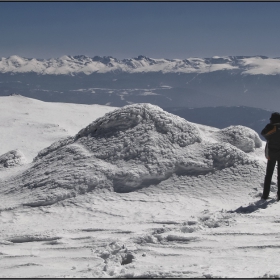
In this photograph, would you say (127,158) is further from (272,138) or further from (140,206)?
(272,138)

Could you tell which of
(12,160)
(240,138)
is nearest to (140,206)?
(240,138)

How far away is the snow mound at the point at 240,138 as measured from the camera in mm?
10181

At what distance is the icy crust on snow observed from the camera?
26.2 feet

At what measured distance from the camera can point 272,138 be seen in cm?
641

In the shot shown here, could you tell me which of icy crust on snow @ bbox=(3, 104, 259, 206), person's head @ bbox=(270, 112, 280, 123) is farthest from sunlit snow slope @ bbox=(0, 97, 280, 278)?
person's head @ bbox=(270, 112, 280, 123)

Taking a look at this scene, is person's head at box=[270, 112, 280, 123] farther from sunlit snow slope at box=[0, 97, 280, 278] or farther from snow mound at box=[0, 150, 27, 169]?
snow mound at box=[0, 150, 27, 169]

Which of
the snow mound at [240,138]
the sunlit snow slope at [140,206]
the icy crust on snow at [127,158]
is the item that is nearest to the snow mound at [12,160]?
the sunlit snow slope at [140,206]

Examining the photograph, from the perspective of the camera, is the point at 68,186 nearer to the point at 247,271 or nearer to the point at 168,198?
the point at 168,198

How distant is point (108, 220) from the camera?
6602 millimetres

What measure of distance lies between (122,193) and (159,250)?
3072mm

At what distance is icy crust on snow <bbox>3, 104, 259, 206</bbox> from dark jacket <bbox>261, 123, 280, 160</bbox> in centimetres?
202

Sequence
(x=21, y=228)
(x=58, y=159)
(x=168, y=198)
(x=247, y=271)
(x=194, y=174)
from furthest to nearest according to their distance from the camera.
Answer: (x=58, y=159), (x=194, y=174), (x=168, y=198), (x=21, y=228), (x=247, y=271)

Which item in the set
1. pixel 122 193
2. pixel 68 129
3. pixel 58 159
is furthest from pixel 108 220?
pixel 68 129

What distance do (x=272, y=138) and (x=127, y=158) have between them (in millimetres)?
3598
